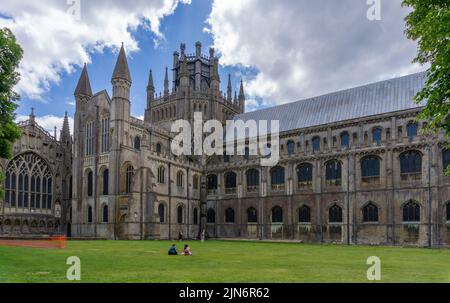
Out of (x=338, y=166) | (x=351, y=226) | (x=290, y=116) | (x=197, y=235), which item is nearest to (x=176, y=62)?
(x=290, y=116)

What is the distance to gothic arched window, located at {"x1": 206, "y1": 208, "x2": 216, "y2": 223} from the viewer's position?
201 ft

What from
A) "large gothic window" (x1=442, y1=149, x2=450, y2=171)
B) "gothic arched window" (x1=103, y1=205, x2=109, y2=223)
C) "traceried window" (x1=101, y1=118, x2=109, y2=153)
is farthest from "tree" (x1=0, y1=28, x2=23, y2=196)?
"large gothic window" (x1=442, y1=149, x2=450, y2=171)

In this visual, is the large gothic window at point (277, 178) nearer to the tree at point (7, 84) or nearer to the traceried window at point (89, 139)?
the traceried window at point (89, 139)

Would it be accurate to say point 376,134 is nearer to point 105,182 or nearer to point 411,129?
point 411,129

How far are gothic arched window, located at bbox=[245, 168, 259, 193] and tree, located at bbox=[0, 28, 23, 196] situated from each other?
37335mm

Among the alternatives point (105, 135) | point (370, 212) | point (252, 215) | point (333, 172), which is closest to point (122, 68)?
point (105, 135)

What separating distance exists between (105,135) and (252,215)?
74.5 feet

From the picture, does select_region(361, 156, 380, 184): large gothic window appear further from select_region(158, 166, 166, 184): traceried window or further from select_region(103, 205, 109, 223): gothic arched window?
select_region(103, 205, 109, 223): gothic arched window

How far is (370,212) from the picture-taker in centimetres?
4725

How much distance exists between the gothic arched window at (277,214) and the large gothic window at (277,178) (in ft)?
8.71

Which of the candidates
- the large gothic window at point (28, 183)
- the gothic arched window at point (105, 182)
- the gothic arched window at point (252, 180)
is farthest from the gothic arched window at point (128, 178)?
the gothic arched window at point (252, 180)

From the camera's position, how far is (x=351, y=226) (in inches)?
1895

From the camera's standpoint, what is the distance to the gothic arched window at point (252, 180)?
57812mm
